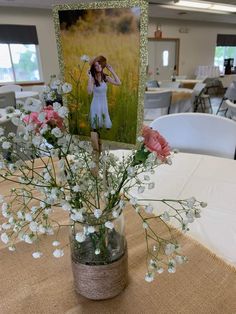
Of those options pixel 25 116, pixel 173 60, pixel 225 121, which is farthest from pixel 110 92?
pixel 173 60

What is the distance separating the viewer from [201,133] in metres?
1.37

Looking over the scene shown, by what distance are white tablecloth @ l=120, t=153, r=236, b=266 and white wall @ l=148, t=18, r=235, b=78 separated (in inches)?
318

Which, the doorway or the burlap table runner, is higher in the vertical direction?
the doorway

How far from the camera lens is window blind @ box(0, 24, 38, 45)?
18.9 feet

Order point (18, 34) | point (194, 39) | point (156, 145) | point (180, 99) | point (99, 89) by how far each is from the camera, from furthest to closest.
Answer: point (194, 39), point (18, 34), point (180, 99), point (99, 89), point (156, 145)

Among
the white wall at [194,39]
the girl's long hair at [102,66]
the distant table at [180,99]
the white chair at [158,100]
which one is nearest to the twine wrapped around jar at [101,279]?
the girl's long hair at [102,66]

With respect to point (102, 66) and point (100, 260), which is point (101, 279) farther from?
point (102, 66)

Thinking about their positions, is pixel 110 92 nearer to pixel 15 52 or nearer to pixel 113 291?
pixel 113 291

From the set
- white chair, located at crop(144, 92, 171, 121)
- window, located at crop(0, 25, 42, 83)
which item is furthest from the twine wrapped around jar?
window, located at crop(0, 25, 42, 83)

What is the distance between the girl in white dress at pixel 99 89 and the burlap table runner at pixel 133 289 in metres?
0.34

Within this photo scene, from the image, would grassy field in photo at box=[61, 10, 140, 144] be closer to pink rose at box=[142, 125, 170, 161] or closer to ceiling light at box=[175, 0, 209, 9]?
pink rose at box=[142, 125, 170, 161]

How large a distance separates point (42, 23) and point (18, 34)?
634 mm

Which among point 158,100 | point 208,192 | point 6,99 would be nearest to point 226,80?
point 158,100

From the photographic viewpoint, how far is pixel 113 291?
0.53m
